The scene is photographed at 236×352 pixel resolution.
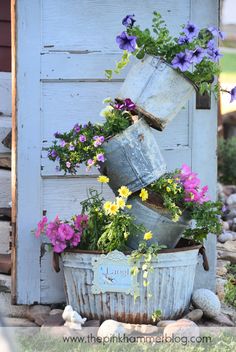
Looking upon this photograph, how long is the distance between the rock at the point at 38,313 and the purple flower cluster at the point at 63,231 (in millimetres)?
404

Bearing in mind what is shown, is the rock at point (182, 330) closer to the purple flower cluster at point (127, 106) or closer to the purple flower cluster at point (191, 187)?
the purple flower cluster at point (191, 187)

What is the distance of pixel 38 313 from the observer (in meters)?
4.02

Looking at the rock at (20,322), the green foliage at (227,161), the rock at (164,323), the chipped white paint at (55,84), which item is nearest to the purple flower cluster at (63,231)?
the chipped white paint at (55,84)

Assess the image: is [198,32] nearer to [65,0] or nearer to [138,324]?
[65,0]

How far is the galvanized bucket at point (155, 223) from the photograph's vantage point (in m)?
3.78

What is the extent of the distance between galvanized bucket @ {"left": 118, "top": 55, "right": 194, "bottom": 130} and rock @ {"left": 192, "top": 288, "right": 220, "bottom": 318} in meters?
0.97

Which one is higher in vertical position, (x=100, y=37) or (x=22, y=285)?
(x=100, y=37)

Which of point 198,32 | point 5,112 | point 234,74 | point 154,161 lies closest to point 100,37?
point 198,32

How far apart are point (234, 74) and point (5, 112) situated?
13.7 m

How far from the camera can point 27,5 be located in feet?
13.4

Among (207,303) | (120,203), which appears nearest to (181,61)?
(120,203)

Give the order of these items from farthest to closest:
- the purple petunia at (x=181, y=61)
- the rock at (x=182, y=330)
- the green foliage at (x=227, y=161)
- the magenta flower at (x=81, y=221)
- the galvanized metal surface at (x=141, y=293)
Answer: the green foliage at (x=227, y=161), the magenta flower at (x=81, y=221), the galvanized metal surface at (x=141, y=293), the purple petunia at (x=181, y=61), the rock at (x=182, y=330)

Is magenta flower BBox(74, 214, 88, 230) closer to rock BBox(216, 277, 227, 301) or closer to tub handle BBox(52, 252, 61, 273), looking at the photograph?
tub handle BBox(52, 252, 61, 273)

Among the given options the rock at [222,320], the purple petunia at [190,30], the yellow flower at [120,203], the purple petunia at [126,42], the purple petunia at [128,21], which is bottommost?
the rock at [222,320]
